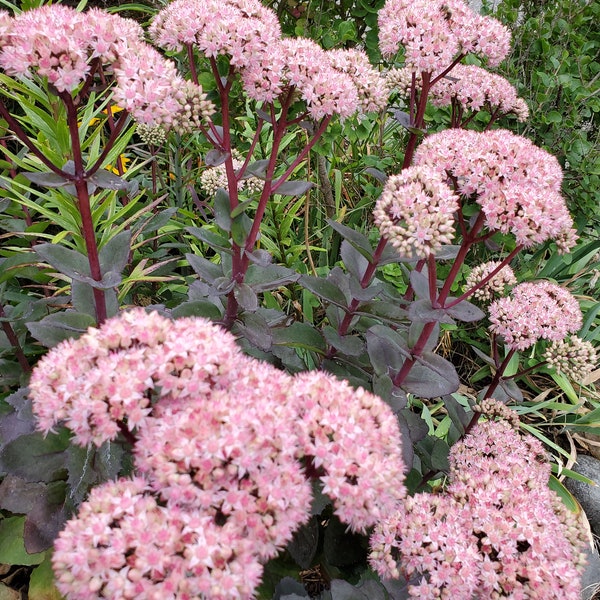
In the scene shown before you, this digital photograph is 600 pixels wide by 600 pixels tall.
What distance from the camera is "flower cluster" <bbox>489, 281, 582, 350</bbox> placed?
7.16ft

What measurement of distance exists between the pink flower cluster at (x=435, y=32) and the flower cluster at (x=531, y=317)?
979mm

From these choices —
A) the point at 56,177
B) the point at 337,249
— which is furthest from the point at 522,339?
the point at 56,177

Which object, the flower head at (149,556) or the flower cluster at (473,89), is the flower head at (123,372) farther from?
the flower cluster at (473,89)

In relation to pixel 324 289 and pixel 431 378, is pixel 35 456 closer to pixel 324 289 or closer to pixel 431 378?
pixel 324 289

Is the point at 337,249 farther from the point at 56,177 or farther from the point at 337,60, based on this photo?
the point at 56,177

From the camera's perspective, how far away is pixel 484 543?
1339 mm

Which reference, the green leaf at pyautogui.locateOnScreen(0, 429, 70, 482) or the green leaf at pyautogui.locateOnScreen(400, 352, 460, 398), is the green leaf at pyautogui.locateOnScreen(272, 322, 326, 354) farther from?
the green leaf at pyautogui.locateOnScreen(0, 429, 70, 482)

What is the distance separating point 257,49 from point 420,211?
28.9 inches

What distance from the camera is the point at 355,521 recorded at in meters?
1.13

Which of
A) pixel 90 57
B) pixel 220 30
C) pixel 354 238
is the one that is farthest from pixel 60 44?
pixel 354 238

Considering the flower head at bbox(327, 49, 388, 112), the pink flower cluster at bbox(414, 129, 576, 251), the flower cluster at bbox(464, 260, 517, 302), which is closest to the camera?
the pink flower cluster at bbox(414, 129, 576, 251)

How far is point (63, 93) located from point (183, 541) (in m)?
1.18

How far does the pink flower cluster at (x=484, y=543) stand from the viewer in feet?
4.17

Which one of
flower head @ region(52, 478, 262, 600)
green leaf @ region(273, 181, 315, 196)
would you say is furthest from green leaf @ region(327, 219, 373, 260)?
flower head @ region(52, 478, 262, 600)
